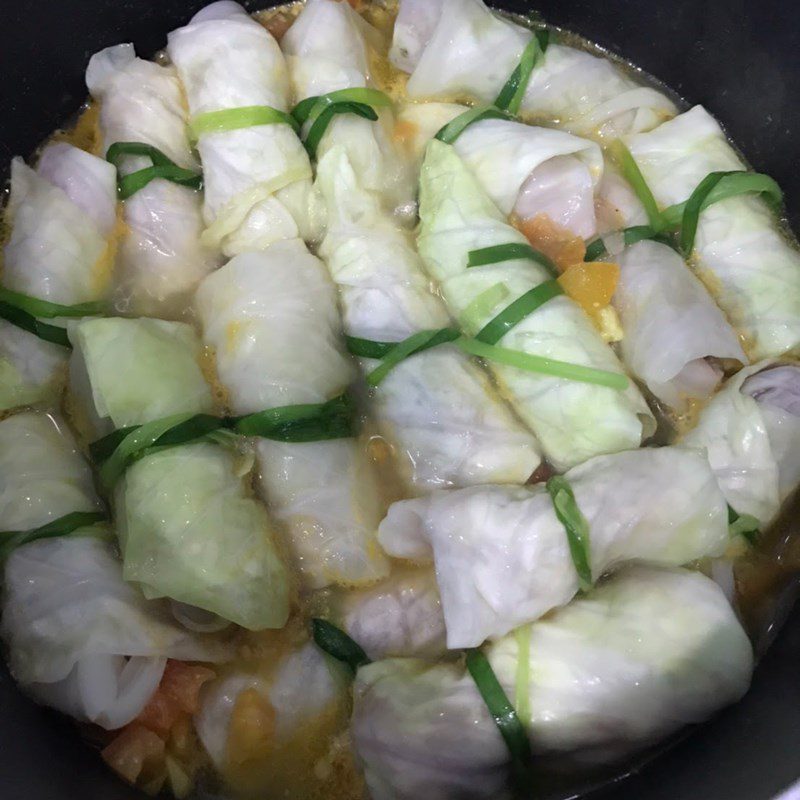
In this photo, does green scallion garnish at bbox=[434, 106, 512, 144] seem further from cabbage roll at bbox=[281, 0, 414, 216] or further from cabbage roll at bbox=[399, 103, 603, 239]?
cabbage roll at bbox=[281, 0, 414, 216]

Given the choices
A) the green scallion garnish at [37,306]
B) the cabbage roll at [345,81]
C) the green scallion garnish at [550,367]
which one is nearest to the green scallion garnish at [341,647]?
the green scallion garnish at [550,367]

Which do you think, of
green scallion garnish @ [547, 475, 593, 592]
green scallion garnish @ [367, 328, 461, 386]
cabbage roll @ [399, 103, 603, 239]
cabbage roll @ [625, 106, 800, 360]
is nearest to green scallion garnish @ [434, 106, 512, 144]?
cabbage roll @ [399, 103, 603, 239]

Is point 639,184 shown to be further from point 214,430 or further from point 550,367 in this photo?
point 214,430

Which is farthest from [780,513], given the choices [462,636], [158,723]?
[158,723]

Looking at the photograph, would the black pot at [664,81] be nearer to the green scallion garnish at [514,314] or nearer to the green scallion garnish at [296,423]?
the green scallion garnish at [296,423]

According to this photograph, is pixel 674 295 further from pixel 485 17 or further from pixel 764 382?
pixel 485 17

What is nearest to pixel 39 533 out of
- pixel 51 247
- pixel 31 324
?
pixel 31 324
